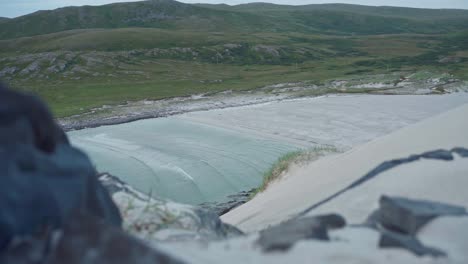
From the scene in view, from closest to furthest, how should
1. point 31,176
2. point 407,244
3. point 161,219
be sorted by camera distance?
point 31,176 → point 407,244 → point 161,219

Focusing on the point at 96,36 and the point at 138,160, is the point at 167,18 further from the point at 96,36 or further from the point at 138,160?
the point at 138,160

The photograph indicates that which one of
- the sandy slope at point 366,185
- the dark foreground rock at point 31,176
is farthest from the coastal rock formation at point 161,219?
the sandy slope at point 366,185

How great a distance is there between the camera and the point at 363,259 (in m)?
5.04

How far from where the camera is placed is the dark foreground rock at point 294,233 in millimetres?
5246

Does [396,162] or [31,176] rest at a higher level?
[31,176]

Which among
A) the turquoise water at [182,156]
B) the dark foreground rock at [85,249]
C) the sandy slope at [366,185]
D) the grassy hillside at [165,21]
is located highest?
the grassy hillside at [165,21]

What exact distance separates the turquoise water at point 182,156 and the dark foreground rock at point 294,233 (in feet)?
32.1

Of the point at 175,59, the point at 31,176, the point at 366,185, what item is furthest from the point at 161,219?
the point at 175,59

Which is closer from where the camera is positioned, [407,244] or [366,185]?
[407,244]

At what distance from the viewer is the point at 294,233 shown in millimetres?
5480

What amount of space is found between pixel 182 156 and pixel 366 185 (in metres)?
14.0

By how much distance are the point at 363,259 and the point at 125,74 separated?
217 feet

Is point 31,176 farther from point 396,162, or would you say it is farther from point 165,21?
point 165,21

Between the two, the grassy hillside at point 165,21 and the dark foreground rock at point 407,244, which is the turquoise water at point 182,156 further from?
the grassy hillside at point 165,21
